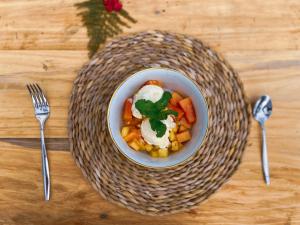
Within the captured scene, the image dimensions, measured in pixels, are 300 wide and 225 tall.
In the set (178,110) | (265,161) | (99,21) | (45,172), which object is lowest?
(45,172)

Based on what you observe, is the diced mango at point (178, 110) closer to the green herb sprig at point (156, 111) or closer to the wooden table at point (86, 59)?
the green herb sprig at point (156, 111)

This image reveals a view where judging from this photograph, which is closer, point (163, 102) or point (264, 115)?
point (163, 102)

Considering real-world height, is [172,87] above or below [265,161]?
above

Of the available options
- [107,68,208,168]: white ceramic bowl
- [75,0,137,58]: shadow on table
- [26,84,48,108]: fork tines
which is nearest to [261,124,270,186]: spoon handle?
[107,68,208,168]: white ceramic bowl

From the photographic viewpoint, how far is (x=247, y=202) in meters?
1.12

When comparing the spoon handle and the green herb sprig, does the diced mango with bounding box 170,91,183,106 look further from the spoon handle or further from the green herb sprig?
the spoon handle

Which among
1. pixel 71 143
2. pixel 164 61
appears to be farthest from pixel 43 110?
pixel 164 61

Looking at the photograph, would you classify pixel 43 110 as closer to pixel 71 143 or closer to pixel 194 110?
pixel 71 143

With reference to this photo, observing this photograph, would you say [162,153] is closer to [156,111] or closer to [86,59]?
[156,111]

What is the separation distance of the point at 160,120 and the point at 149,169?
0.15 m

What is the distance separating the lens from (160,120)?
104 centimetres

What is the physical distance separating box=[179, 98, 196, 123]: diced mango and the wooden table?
0.56ft

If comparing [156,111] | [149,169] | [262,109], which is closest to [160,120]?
[156,111]

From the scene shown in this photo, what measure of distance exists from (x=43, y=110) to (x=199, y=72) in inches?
17.2
